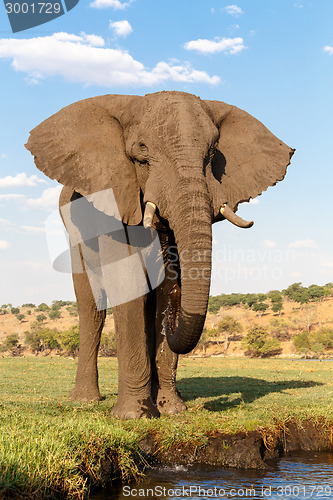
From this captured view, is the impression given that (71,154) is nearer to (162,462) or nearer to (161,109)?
(161,109)

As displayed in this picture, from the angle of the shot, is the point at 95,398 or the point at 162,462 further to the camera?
the point at 95,398

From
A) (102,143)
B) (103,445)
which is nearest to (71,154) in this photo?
(102,143)

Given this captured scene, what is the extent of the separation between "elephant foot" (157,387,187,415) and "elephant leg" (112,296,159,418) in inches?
23.7

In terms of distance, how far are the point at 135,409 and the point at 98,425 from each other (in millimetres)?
1310

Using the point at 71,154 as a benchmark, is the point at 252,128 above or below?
above

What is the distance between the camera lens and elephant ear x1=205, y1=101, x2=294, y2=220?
29.6 feet

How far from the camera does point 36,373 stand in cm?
1623

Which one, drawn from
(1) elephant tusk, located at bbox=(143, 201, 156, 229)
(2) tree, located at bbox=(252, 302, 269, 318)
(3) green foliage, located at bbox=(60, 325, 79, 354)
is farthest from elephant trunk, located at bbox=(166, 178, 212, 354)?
(2) tree, located at bbox=(252, 302, 269, 318)

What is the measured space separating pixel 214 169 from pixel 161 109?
5.10 ft

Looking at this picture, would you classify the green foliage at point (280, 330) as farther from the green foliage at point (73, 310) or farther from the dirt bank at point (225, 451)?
the dirt bank at point (225, 451)

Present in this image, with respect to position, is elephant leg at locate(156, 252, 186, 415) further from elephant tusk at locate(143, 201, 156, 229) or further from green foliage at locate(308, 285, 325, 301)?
green foliage at locate(308, 285, 325, 301)

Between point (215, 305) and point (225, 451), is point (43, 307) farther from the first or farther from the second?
point (225, 451)

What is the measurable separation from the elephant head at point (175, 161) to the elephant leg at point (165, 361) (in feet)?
4.32

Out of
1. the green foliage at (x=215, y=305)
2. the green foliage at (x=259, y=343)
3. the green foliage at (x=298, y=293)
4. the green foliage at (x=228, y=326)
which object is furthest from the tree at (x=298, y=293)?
the green foliage at (x=259, y=343)
